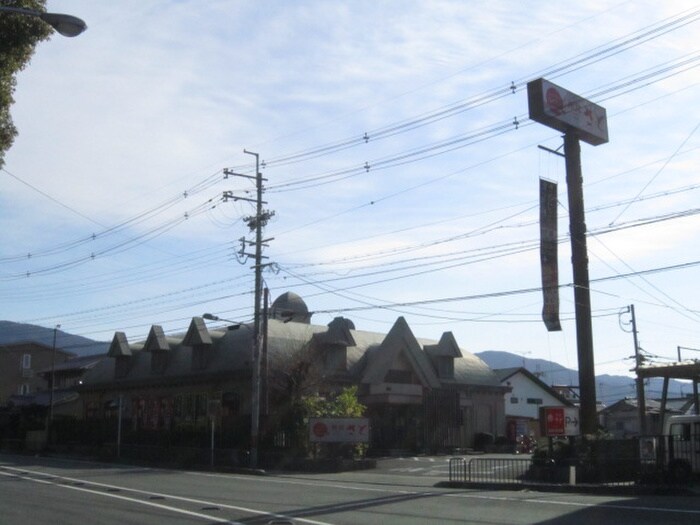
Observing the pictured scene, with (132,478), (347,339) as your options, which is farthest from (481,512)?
(347,339)

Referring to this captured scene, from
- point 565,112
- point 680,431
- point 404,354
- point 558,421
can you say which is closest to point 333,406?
point 404,354

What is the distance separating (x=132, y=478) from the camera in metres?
29.1

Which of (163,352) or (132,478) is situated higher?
(163,352)

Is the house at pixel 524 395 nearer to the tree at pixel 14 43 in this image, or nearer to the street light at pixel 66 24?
the tree at pixel 14 43

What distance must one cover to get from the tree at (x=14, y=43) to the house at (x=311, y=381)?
26120 mm

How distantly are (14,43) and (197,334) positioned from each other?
3597cm

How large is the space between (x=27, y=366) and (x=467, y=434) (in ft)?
175

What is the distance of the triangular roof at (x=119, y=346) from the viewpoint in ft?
185

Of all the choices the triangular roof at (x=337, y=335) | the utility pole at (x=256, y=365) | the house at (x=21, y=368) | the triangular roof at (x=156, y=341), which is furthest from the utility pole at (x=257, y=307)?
the house at (x=21, y=368)

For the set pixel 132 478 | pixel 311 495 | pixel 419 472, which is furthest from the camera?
pixel 419 472

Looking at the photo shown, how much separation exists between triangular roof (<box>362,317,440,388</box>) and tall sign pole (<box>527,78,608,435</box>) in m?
16.7

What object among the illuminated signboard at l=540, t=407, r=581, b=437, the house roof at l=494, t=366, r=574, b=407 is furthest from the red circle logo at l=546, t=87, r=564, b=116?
the house roof at l=494, t=366, r=574, b=407

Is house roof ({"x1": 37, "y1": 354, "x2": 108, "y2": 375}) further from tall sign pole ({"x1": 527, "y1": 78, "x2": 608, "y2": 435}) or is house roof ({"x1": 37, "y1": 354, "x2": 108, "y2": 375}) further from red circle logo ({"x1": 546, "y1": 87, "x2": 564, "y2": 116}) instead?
red circle logo ({"x1": 546, "y1": 87, "x2": 564, "y2": 116})

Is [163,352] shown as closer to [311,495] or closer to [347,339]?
[347,339]
